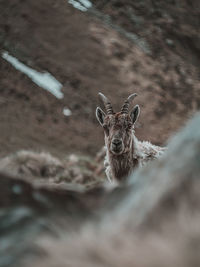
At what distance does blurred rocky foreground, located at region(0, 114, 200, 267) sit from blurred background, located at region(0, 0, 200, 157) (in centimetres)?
1496

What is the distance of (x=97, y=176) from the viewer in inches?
615

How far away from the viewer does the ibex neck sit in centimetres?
866

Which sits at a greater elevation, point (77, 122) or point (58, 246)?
point (58, 246)

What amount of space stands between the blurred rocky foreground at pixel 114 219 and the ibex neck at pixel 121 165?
573 centimetres

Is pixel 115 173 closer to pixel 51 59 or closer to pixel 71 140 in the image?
pixel 71 140

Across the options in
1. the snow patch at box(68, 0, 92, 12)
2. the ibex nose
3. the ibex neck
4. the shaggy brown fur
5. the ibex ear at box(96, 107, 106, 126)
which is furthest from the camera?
the snow patch at box(68, 0, 92, 12)

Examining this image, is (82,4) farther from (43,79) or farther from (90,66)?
(43,79)

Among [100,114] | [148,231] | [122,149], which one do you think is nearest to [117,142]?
[122,149]

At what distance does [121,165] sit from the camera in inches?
342

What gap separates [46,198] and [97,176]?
12.9m

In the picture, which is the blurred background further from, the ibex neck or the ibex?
the ibex neck

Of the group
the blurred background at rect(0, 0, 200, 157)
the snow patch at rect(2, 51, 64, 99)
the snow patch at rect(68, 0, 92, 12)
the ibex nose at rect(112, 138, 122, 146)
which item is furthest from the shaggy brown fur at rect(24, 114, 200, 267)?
the snow patch at rect(68, 0, 92, 12)

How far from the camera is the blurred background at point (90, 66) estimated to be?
1964 cm

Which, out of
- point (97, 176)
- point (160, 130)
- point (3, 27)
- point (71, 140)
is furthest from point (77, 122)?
point (3, 27)
